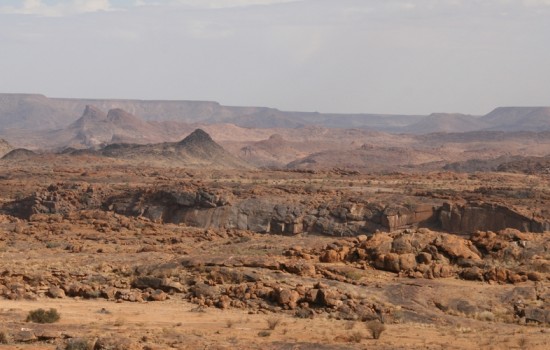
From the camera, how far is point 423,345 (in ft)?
57.8

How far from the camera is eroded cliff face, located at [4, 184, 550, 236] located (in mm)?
45031

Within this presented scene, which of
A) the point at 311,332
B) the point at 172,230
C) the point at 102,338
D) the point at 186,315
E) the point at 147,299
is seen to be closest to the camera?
the point at 102,338

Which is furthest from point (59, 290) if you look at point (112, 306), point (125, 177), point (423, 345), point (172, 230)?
point (125, 177)

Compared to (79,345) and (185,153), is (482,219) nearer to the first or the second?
Result: (79,345)

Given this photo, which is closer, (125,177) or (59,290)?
(59,290)

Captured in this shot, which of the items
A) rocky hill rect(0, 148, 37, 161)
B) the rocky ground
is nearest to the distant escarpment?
rocky hill rect(0, 148, 37, 161)

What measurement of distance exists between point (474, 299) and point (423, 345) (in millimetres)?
4865

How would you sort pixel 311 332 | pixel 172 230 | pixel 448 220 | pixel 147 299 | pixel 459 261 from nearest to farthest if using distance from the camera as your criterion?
pixel 311 332 < pixel 147 299 < pixel 459 261 < pixel 172 230 < pixel 448 220

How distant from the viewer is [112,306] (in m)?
22.3

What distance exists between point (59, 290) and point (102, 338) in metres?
7.38

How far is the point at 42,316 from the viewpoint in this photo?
1953 centimetres

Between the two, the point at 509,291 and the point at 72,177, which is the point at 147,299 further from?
the point at 72,177

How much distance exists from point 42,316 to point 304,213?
1112 inches

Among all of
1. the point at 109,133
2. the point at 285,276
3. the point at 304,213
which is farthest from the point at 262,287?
the point at 109,133
